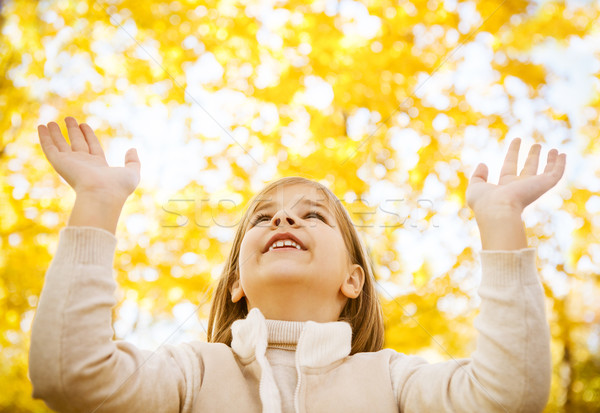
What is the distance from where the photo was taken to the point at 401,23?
9.77 feet

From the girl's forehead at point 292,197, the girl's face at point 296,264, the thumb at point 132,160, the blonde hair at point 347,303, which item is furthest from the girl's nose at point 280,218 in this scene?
the thumb at point 132,160

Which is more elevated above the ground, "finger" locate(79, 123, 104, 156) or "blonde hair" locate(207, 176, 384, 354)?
"finger" locate(79, 123, 104, 156)

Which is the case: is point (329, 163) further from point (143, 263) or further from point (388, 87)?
point (143, 263)

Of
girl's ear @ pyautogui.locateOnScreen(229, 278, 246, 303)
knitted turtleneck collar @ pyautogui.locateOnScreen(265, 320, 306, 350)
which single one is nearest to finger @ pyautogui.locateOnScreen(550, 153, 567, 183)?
knitted turtleneck collar @ pyautogui.locateOnScreen(265, 320, 306, 350)

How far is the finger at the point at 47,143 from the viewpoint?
1.19 m

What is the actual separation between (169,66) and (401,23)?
4.88 ft

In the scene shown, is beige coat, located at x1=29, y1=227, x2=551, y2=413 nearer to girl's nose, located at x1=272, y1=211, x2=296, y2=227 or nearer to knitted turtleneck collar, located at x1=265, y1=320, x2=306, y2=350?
knitted turtleneck collar, located at x1=265, y1=320, x2=306, y2=350

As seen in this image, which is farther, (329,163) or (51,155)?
(329,163)

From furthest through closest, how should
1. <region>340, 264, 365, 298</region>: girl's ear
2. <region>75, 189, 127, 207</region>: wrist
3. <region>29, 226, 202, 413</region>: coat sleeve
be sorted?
1. <region>340, 264, 365, 298</region>: girl's ear
2. <region>75, 189, 127, 207</region>: wrist
3. <region>29, 226, 202, 413</region>: coat sleeve

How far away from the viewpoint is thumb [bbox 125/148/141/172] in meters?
1.25

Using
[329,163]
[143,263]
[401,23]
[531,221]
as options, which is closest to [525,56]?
[401,23]

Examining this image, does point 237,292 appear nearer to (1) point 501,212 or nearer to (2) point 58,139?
(2) point 58,139

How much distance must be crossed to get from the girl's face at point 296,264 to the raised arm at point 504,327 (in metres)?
0.40

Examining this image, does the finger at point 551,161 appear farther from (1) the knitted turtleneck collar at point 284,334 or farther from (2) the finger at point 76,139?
(2) the finger at point 76,139
